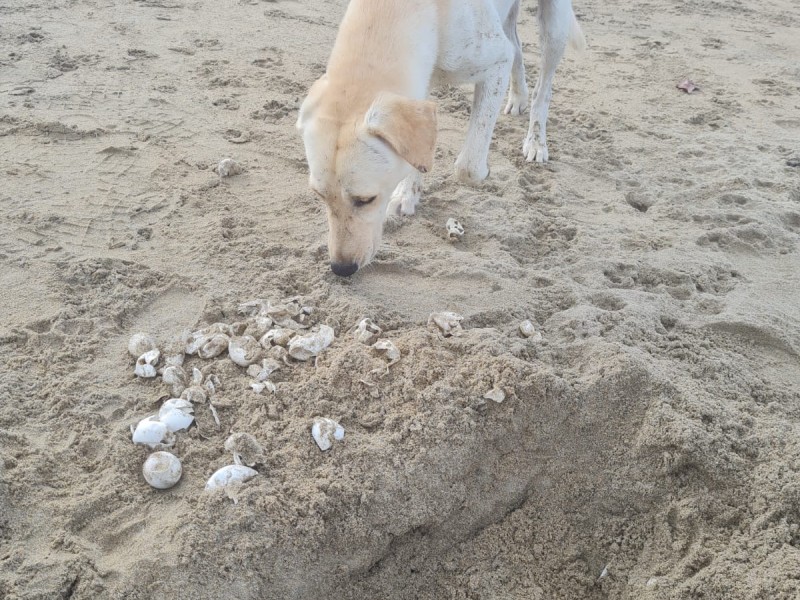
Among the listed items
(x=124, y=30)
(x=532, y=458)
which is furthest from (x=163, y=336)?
(x=124, y=30)

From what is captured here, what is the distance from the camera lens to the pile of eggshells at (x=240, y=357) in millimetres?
2016

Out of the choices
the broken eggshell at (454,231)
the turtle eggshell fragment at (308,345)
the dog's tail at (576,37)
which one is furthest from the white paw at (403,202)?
the dog's tail at (576,37)

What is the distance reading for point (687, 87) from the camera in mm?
5602

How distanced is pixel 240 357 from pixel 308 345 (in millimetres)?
257

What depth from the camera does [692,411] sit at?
87.0 inches

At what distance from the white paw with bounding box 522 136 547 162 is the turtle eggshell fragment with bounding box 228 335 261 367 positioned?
255cm

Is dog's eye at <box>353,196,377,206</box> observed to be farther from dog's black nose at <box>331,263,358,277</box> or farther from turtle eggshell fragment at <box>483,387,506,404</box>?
turtle eggshell fragment at <box>483,387,506,404</box>

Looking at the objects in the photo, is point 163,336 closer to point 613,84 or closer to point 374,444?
point 374,444

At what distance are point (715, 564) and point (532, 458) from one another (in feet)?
2.04

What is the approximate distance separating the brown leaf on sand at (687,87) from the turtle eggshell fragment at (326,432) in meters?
4.94

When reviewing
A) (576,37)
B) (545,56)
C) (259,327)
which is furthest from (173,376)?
(576,37)

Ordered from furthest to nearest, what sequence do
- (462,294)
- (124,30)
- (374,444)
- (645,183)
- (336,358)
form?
1. (124,30)
2. (645,183)
3. (462,294)
4. (336,358)
5. (374,444)

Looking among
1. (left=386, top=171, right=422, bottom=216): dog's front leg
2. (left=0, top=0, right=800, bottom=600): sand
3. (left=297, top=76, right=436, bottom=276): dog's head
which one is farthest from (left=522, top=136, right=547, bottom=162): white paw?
(left=297, top=76, right=436, bottom=276): dog's head

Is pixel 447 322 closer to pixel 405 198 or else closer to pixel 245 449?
pixel 245 449
